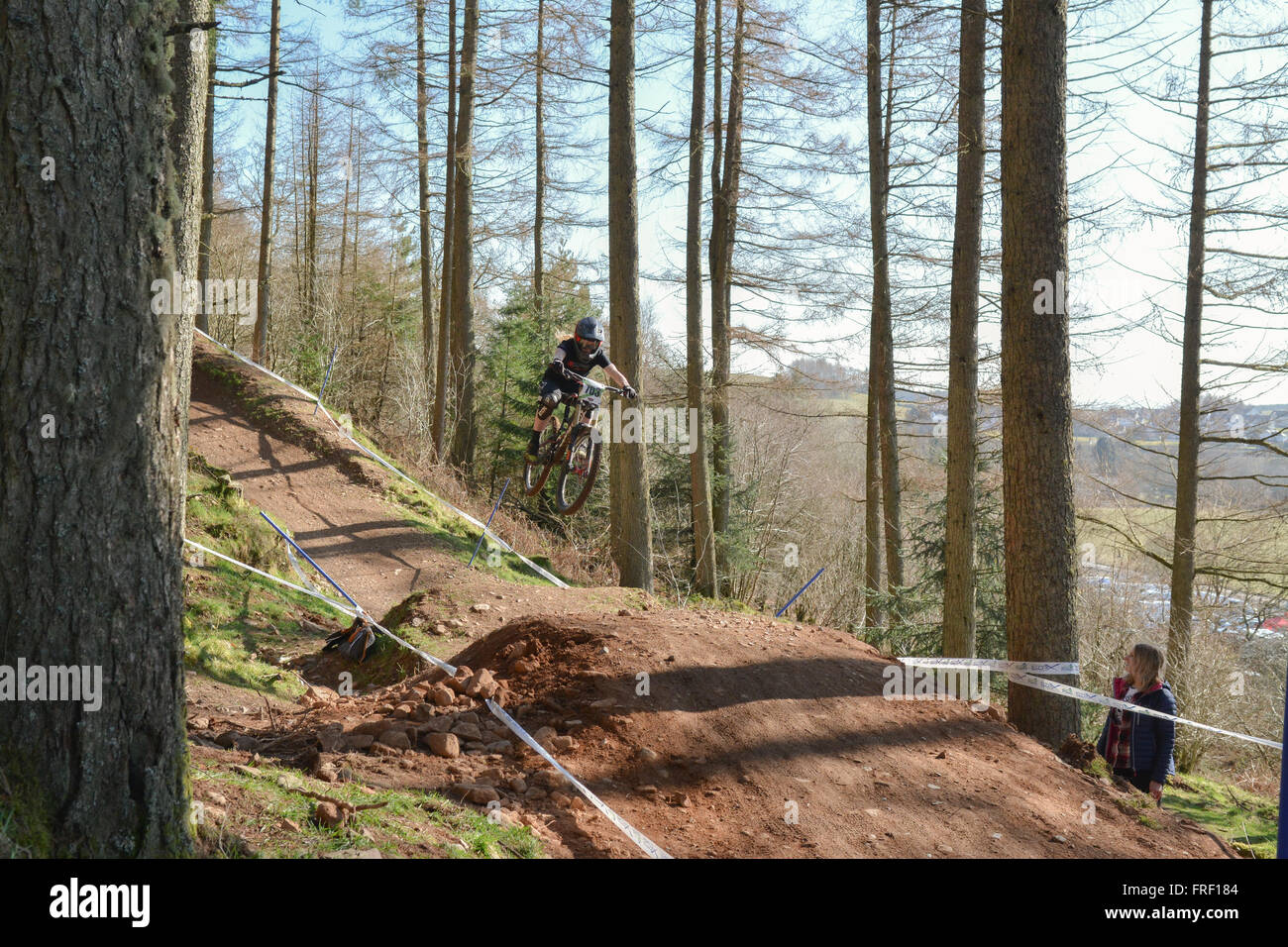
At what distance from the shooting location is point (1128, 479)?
17.9 m

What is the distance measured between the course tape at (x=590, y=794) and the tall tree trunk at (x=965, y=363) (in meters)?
6.33

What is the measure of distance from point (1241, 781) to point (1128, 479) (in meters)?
7.12

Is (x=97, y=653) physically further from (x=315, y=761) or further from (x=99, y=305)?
(x=315, y=761)

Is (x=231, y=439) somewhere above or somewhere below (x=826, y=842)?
above

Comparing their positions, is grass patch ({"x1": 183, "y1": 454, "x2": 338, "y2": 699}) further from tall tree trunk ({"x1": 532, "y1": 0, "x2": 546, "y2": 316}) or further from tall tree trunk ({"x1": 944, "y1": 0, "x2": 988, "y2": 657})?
tall tree trunk ({"x1": 532, "y1": 0, "x2": 546, "y2": 316})

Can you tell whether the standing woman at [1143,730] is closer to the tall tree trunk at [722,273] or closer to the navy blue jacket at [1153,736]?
the navy blue jacket at [1153,736]

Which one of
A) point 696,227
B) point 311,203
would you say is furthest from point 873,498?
point 311,203

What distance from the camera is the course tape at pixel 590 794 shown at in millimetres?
4367

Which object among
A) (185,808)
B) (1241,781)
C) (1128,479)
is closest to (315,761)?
(185,808)

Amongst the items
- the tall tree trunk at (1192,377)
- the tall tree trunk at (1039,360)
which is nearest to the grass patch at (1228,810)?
the tall tree trunk at (1039,360)

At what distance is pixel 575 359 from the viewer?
9695 mm

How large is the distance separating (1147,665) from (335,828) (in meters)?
5.72

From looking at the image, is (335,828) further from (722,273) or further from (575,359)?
(722,273)
